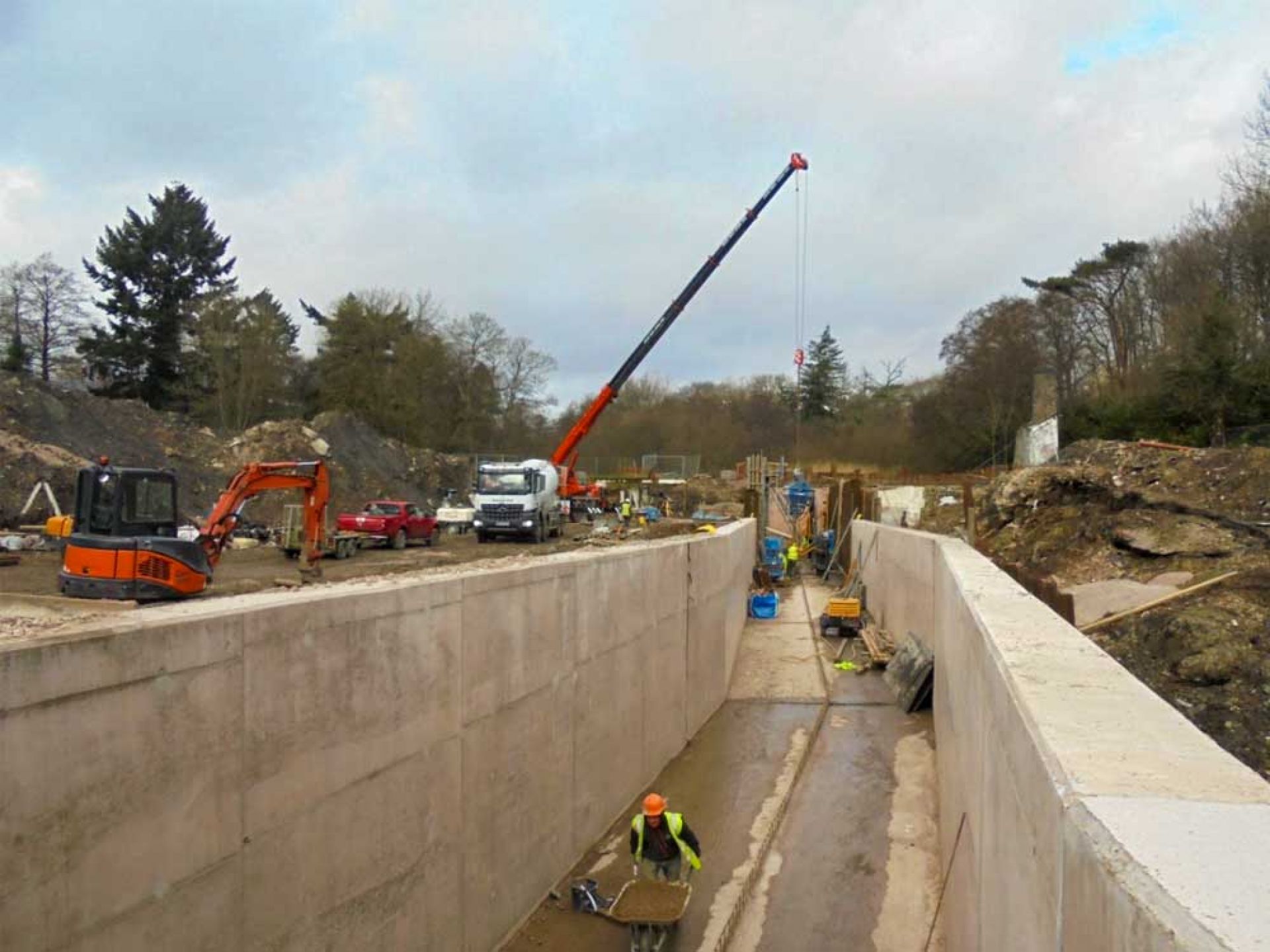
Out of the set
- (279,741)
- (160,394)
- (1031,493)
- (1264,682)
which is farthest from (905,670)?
(160,394)

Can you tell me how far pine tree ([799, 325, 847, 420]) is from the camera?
260 feet

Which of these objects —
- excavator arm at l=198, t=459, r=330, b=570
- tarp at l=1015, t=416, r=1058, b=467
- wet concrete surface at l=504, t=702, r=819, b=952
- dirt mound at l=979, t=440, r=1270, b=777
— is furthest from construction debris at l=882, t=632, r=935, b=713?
tarp at l=1015, t=416, r=1058, b=467

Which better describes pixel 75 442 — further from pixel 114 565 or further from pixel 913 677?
pixel 913 677

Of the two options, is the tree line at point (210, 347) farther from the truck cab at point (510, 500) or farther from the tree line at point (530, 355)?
the truck cab at point (510, 500)

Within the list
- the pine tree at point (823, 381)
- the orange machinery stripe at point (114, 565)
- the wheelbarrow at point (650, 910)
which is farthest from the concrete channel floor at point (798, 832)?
the pine tree at point (823, 381)

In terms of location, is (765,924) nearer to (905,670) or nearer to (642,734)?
(642,734)

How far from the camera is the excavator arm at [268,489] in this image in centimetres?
1731

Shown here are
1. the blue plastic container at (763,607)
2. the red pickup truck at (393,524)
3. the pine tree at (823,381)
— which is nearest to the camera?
the blue plastic container at (763,607)

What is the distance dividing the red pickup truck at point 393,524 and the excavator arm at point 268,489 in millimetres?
4675

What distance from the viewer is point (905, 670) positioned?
1723 centimetres

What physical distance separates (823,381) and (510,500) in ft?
182

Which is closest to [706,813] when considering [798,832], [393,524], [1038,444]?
[798,832]

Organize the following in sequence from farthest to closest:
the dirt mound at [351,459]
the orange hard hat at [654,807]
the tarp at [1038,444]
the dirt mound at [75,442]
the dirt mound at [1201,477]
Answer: the dirt mound at [351,459]
the tarp at [1038,444]
the dirt mound at [75,442]
the dirt mound at [1201,477]
the orange hard hat at [654,807]

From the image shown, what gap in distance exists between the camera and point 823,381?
81.0 m
